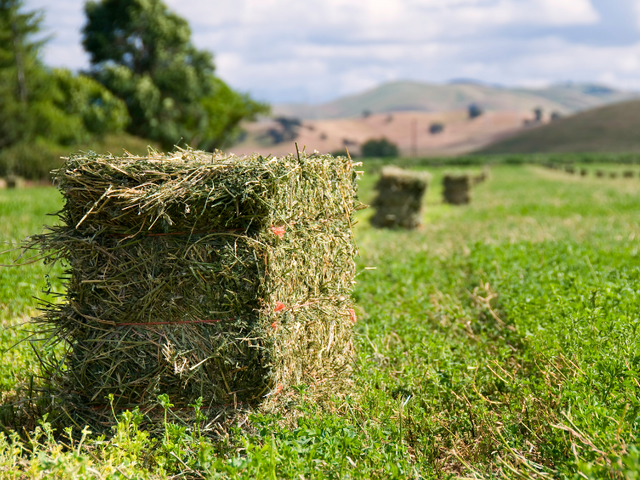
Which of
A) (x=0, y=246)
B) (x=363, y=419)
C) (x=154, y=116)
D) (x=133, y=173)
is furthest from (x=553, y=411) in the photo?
(x=154, y=116)

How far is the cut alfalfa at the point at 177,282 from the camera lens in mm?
4266

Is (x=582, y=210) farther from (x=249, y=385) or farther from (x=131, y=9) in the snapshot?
(x=131, y=9)

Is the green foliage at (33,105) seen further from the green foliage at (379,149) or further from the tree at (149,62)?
the green foliage at (379,149)

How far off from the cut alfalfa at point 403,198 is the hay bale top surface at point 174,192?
14.2 metres

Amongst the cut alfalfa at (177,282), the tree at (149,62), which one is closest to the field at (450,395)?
the cut alfalfa at (177,282)

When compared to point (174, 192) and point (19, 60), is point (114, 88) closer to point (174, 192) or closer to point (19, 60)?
point (19, 60)

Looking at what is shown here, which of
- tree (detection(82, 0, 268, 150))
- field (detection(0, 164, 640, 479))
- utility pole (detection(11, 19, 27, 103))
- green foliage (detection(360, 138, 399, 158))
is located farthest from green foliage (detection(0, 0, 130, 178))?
green foliage (detection(360, 138, 399, 158))

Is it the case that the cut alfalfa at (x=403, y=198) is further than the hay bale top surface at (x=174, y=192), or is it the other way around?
the cut alfalfa at (x=403, y=198)

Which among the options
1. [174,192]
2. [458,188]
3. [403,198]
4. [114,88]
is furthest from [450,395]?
[114,88]

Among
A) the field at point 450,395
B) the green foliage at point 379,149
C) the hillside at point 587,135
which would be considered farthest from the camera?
the green foliage at point 379,149

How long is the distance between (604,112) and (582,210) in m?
138

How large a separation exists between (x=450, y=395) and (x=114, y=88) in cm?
4990

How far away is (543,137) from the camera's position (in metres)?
136

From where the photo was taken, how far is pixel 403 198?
18516 millimetres
